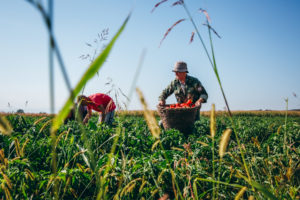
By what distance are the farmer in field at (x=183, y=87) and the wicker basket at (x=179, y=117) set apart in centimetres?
84

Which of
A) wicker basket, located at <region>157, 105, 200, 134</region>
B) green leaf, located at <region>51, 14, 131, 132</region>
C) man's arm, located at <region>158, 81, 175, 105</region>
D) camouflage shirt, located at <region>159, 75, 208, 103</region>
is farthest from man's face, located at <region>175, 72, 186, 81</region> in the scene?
green leaf, located at <region>51, 14, 131, 132</region>

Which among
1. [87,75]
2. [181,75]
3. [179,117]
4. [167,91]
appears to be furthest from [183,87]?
[87,75]

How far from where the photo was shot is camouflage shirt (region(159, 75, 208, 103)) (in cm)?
677

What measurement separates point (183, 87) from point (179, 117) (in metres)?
1.70

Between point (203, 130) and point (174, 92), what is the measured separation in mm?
1570

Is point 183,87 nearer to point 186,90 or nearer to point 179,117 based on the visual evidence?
point 186,90

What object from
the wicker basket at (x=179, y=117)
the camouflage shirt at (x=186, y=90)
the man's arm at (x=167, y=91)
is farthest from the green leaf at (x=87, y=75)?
the man's arm at (x=167, y=91)

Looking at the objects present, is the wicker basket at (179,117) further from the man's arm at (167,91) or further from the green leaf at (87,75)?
the green leaf at (87,75)

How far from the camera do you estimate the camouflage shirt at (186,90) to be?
677 cm

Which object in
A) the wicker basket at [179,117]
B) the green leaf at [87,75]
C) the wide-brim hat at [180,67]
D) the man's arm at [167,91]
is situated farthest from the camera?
the man's arm at [167,91]

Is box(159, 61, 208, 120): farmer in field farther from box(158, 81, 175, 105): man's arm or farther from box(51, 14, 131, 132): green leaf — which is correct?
box(51, 14, 131, 132): green leaf

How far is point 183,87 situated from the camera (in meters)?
6.96

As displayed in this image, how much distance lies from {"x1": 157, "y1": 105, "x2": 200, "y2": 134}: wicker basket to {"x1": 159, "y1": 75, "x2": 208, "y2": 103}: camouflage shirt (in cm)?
114

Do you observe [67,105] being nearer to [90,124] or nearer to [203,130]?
[90,124]
